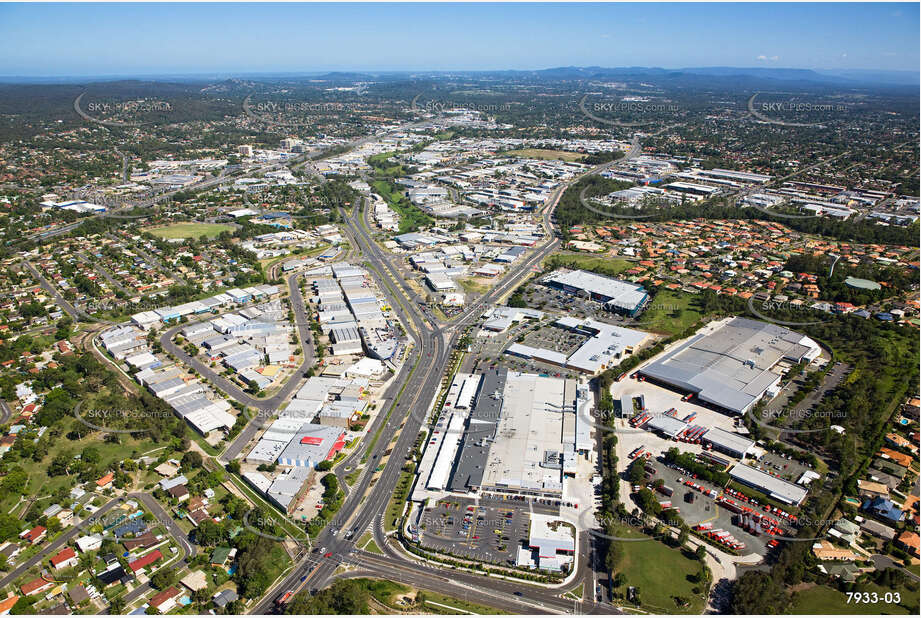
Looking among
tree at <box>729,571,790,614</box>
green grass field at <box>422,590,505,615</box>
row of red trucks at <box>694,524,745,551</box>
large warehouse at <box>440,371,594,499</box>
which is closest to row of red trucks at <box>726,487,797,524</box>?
row of red trucks at <box>694,524,745,551</box>

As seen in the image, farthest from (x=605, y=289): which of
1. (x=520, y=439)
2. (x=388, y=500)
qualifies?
(x=388, y=500)

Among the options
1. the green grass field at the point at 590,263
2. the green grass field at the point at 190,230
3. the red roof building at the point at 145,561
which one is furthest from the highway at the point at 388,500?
the green grass field at the point at 190,230

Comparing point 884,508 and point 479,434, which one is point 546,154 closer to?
point 479,434

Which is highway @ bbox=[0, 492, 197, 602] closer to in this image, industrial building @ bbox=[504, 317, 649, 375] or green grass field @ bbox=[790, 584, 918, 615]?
industrial building @ bbox=[504, 317, 649, 375]

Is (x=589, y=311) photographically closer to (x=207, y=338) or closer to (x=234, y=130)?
(x=207, y=338)

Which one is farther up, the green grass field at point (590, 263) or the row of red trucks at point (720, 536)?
the green grass field at point (590, 263)

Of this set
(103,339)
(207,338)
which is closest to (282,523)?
(207,338)

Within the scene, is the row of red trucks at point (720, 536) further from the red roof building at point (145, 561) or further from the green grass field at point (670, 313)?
the red roof building at point (145, 561)
